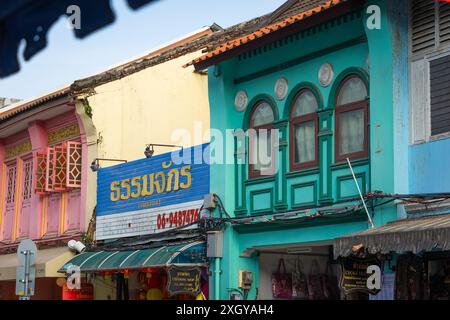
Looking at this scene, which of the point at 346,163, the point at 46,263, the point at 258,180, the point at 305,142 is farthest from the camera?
the point at 46,263

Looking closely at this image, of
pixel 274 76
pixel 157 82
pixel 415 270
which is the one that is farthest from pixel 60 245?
pixel 415 270

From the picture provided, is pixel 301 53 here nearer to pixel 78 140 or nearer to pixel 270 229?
pixel 270 229

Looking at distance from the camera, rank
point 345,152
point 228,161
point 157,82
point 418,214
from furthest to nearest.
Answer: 1. point 157,82
2. point 228,161
3. point 345,152
4. point 418,214

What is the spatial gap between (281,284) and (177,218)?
252 cm

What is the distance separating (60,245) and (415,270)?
10675 millimetres

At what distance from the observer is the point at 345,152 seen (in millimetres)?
12875

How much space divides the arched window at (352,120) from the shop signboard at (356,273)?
172cm

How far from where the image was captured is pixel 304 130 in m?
13.7

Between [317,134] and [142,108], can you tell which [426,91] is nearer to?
[317,134]

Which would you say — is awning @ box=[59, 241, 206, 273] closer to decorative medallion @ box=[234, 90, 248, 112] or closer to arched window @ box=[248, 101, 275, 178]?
arched window @ box=[248, 101, 275, 178]

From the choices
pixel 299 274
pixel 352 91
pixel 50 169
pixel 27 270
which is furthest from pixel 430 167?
pixel 50 169

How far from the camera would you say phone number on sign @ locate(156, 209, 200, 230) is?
15.7 m

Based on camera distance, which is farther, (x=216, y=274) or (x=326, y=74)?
(x=216, y=274)

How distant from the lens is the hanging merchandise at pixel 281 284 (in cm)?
1495
